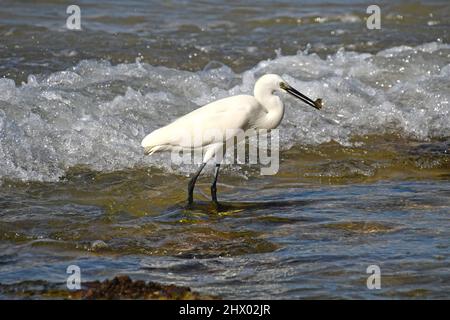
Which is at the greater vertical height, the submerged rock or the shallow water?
the shallow water

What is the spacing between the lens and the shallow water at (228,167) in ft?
17.6

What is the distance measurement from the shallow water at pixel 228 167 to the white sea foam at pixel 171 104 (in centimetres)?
2

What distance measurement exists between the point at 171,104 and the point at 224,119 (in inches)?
102

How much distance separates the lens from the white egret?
6891 mm

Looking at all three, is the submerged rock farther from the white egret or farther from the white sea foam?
the white sea foam

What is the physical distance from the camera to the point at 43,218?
6367mm

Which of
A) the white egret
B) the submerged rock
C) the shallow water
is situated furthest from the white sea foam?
the submerged rock

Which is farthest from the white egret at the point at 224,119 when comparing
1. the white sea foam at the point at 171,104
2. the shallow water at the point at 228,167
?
the white sea foam at the point at 171,104

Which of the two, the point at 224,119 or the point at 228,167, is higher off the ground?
the point at 224,119

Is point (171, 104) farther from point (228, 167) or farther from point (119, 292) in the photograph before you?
point (119, 292)

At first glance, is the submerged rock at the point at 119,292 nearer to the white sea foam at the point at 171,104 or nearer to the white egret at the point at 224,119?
the white egret at the point at 224,119

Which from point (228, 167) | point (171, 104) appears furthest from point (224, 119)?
point (171, 104)

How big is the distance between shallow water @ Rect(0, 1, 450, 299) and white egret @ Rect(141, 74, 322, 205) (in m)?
0.44

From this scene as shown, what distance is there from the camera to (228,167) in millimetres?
7879
